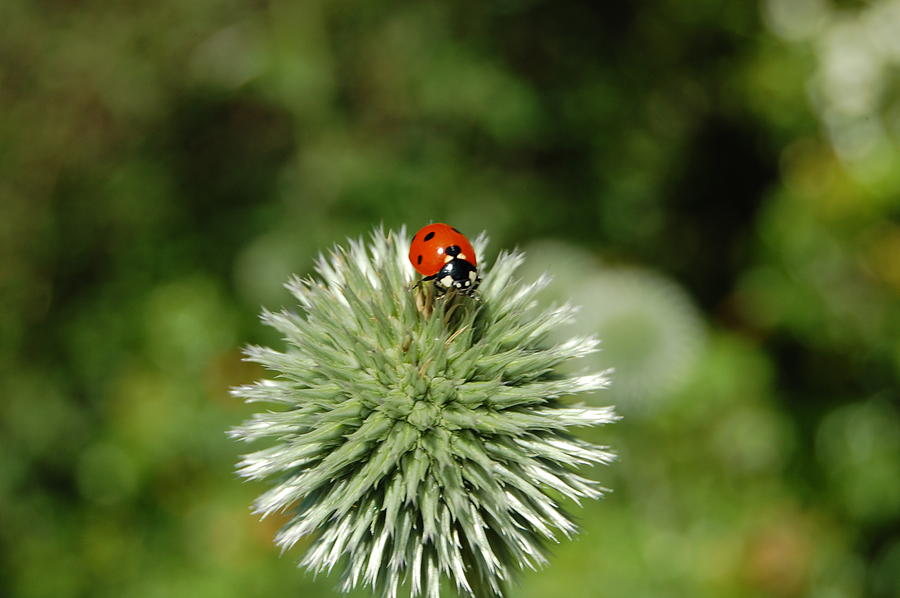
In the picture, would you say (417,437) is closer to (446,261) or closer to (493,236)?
(446,261)

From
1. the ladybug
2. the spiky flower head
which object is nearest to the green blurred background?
the spiky flower head

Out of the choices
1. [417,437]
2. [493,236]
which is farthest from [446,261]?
[493,236]

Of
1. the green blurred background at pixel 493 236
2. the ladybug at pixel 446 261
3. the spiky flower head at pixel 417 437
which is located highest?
the green blurred background at pixel 493 236

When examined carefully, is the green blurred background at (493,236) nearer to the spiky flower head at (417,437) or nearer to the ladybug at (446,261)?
Result: the spiky flower head at (417,437)

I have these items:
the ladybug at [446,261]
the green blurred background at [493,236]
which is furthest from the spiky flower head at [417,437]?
the green blurred background at [493,236]

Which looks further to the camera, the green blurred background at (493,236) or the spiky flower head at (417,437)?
the green blurred background at (493,236)

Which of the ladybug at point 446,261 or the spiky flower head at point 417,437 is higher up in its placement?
the ladybug at point 446,261
